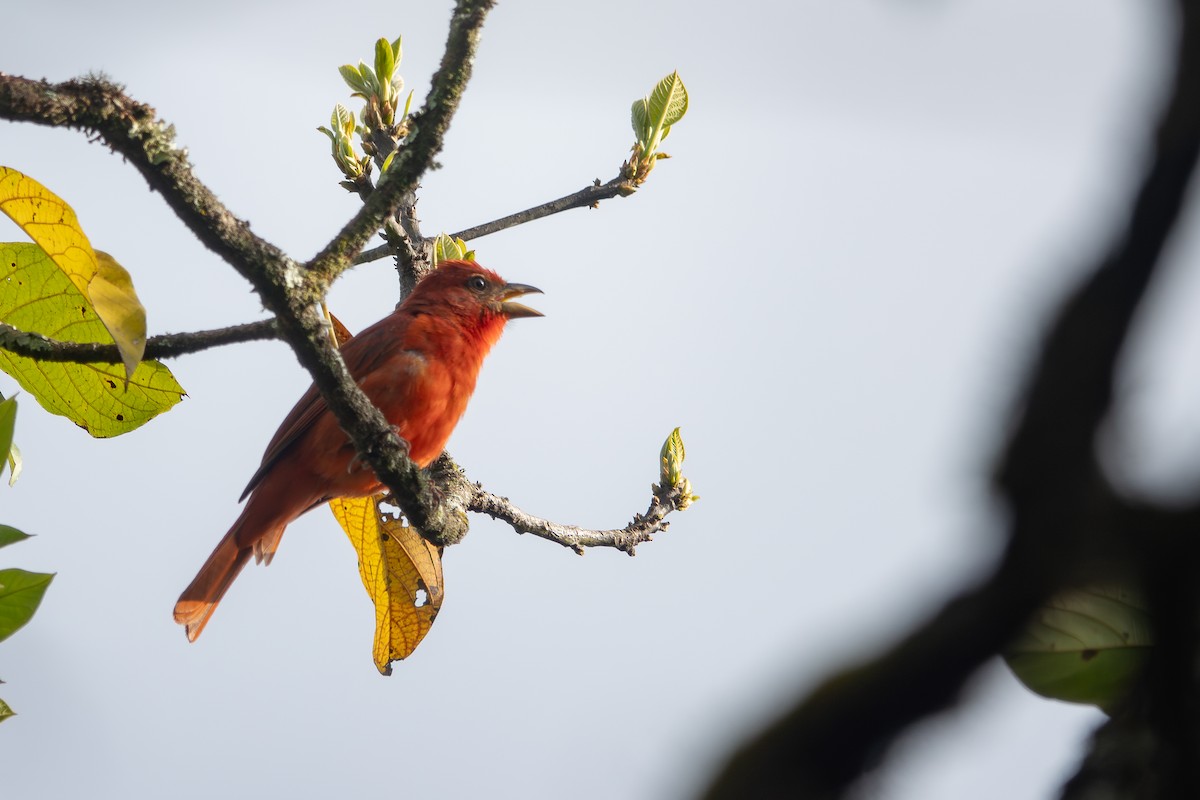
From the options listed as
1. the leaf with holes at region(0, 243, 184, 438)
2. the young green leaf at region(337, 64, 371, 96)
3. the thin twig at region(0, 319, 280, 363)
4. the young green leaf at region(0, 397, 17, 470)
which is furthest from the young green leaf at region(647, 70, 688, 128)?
the young green leaf at region(0, 397, 17, 470)

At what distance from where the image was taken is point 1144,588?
28.6 inches

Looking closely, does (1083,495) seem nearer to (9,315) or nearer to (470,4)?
(470,4)

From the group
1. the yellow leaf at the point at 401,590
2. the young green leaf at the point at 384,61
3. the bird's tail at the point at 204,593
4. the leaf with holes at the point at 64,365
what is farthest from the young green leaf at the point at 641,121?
the bird's tail at the point at 204,593

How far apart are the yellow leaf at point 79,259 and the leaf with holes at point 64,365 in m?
0.30

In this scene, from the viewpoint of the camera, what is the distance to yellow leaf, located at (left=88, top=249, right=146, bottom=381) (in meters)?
2.48

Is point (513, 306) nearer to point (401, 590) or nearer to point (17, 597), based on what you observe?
point (401, 590)

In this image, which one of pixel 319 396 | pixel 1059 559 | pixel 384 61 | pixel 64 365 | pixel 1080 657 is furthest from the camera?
pixel 319 396

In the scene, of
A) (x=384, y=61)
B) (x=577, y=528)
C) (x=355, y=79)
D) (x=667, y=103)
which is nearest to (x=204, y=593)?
(x=577, y=528)

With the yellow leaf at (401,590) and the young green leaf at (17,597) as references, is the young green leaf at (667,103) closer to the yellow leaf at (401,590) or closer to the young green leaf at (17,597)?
the yellow leaf at (401,590)

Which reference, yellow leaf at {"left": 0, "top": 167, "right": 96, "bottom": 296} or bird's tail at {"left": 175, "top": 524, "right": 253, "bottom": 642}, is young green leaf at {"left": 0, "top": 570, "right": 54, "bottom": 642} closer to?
yellow leaf at {"left": 0, "top": 167, "right": 96, "bottom": 296}

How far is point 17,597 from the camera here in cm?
241

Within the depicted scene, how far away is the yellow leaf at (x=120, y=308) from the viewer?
2.48 m

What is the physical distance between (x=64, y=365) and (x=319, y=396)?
2074mm

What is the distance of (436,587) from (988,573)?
4.03 metres
